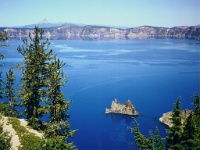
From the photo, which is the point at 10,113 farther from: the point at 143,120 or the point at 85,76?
the point at 85,76

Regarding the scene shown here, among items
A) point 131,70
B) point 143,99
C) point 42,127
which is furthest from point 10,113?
point 131,70

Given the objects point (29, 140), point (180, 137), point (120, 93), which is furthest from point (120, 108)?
point (180, 137)

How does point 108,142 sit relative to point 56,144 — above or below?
below

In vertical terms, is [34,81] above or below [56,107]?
above

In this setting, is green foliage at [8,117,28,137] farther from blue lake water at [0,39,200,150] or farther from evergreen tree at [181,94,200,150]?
blue lake water at [0,39,200,150]

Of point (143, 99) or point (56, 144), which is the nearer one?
point (56, 144)

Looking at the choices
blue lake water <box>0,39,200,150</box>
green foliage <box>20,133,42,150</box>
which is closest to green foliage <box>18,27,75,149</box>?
green foliage <box>20,133,42,150</box>

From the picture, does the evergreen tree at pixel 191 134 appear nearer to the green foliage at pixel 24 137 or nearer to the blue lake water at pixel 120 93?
the green foliage at pixel 24 137

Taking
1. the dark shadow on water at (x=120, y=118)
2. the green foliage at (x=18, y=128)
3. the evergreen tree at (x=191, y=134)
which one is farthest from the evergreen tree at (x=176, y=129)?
the dark shadow on water at (x=120, y=118)

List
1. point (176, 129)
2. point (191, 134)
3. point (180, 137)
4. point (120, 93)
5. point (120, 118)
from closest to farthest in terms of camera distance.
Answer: point (191, 134)
point (180, 137)
point (176, 129)
point (120, 118)
point (120, 93)

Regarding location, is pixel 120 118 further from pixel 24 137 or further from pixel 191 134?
pixel 191 134

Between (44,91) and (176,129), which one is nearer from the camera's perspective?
(176,129)
